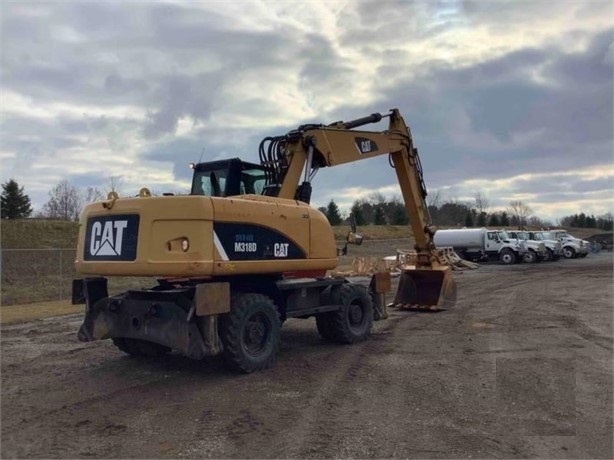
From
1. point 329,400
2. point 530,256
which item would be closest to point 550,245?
point 530,256

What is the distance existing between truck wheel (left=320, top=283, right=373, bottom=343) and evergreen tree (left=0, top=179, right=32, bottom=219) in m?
39.8

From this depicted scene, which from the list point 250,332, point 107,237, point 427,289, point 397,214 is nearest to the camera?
point 107,237

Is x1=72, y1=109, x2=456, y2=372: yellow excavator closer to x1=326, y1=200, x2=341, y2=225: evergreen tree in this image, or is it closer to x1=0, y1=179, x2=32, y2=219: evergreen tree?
x1=0, y1=179, x2=32, y2=219: evergreen tree

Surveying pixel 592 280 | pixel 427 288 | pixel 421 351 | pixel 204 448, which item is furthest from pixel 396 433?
pixel 592 280

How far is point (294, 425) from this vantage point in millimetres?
6305

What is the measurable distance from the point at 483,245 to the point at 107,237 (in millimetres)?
37076

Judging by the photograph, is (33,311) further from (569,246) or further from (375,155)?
(569,246)

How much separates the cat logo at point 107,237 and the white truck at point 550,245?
40483mm

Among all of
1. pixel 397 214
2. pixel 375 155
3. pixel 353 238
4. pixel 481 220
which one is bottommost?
pixel 353 238

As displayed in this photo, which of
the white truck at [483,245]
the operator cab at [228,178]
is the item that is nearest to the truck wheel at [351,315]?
the operator cab at [228,178]

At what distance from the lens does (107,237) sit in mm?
8445

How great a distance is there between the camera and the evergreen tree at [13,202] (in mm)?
44406

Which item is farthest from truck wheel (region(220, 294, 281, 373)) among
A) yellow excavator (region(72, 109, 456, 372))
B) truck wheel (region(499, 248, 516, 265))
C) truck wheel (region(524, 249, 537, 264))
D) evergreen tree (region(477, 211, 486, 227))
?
evergreen tree (region(477, 211, 486, 227))

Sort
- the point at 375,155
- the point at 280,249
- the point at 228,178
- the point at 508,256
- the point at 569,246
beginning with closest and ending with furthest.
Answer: the point at 280,249, the point at 228,178, the point at 375,155, the point at 508,256, the point at 569,246
